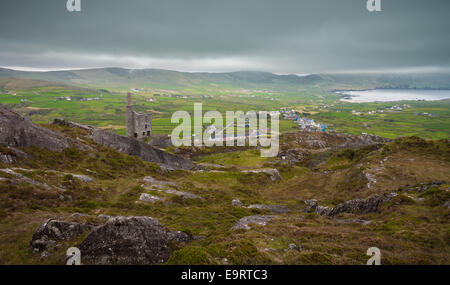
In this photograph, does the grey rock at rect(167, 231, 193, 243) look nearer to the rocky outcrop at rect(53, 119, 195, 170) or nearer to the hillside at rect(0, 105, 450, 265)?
the hillside at rect(0, 105, 450, 265)

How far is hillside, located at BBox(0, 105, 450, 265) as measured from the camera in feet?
46.0

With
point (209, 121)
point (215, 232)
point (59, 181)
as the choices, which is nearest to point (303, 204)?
point (215, 232)

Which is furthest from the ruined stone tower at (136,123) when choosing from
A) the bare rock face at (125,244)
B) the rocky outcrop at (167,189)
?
the bare rock face at (125,244)

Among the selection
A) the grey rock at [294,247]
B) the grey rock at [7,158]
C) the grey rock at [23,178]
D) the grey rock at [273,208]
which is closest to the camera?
the grey rock at [294,247]

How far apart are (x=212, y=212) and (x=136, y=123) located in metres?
41.4

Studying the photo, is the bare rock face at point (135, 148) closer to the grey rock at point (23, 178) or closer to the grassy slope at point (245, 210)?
the grassy slope at point (245, 210)

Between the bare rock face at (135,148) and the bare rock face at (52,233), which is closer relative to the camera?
the bare rock face at (52,233)

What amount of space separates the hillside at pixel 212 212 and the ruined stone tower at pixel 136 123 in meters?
15.4

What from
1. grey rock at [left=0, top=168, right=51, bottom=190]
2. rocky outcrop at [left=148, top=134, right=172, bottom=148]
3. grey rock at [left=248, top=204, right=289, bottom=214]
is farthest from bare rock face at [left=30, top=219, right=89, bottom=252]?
rocky outcrop at [left=148, top=134, right=172, bottom=148]

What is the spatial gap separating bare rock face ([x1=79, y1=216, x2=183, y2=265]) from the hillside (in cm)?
6

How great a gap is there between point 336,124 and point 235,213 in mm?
186366

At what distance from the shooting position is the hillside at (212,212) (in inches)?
552

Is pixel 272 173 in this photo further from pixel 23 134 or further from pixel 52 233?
pixel 23 134

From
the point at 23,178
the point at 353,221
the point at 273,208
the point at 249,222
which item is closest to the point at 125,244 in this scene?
the point at 249,222
